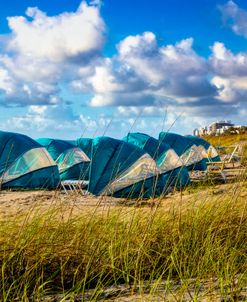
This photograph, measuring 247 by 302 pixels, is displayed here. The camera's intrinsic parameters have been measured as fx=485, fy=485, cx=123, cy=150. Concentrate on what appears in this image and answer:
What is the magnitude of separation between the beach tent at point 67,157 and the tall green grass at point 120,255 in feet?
44.2

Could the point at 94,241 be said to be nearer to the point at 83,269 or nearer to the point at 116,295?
the point at 83,269

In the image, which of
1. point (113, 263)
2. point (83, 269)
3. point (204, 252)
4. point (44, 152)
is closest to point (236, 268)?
point (204, 252)

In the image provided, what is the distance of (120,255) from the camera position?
→ 13.1ft

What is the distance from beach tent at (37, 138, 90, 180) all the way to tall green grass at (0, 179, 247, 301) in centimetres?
1347

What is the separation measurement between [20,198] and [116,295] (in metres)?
10.3

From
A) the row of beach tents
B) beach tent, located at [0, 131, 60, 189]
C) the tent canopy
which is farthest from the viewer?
the tent canopy

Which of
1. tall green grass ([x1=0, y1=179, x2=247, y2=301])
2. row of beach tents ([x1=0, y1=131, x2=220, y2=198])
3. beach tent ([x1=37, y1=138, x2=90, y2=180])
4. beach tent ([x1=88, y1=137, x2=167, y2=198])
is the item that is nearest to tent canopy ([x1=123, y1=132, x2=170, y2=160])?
row of beach tents ([x1=0, y1=131, x2=220, y2=198])

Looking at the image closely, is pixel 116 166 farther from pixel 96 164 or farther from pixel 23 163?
pixel 23 163

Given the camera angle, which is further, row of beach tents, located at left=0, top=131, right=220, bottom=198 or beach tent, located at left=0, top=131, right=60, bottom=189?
beach tent, located at left=0, top=131, right=60, bottom=189

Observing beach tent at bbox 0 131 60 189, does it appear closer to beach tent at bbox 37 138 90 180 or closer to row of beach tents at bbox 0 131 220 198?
row of beach tents at bbox 0 131 220 198

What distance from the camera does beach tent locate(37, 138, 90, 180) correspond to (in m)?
18.7

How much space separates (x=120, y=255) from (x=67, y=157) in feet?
49.6

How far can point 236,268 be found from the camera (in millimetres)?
4078

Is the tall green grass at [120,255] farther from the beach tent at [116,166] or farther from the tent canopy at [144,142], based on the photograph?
the tent canopy at [144,142]
